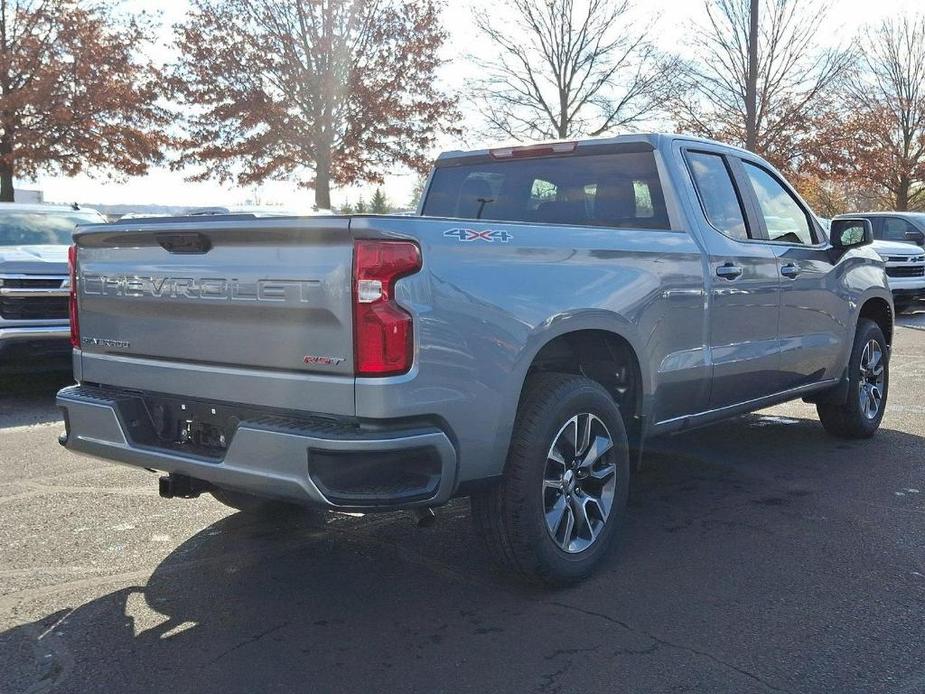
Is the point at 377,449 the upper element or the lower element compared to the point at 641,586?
upper

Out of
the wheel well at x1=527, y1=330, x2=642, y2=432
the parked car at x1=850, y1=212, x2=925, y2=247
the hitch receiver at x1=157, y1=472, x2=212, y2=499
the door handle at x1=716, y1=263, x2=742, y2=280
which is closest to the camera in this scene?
the hitch receiver at x1=157, y1=472, x2=212, y2=499

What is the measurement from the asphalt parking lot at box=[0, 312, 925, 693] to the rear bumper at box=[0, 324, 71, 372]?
2.62 meters

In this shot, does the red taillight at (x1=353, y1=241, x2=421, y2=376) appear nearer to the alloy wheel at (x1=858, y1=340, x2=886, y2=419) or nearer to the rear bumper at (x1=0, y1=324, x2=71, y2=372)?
the alloy wheel at (x1=858, y1=340, x2=886, y2=419)

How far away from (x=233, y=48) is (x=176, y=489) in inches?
757

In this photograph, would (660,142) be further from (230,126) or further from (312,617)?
(230,126)

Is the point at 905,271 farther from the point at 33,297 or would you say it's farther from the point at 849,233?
the point at 33,297

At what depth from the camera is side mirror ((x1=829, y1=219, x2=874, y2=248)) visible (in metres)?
5.96

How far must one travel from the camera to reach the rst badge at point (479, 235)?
3.38 metres

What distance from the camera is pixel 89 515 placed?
484 cm

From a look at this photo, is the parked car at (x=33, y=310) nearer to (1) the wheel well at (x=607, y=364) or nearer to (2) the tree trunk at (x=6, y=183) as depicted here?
(1) the wheel well at (x=607, y=364)

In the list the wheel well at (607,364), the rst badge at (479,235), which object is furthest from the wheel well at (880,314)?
the rst badge at (479,235)

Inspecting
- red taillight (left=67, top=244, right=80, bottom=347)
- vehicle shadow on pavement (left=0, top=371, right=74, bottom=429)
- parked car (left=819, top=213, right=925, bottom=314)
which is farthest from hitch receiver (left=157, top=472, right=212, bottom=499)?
parked car (left=819, top=213, right=925, bottom=314)

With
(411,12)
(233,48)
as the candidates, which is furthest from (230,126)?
(411,12)

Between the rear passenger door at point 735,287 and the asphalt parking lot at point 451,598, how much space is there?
65 cm
